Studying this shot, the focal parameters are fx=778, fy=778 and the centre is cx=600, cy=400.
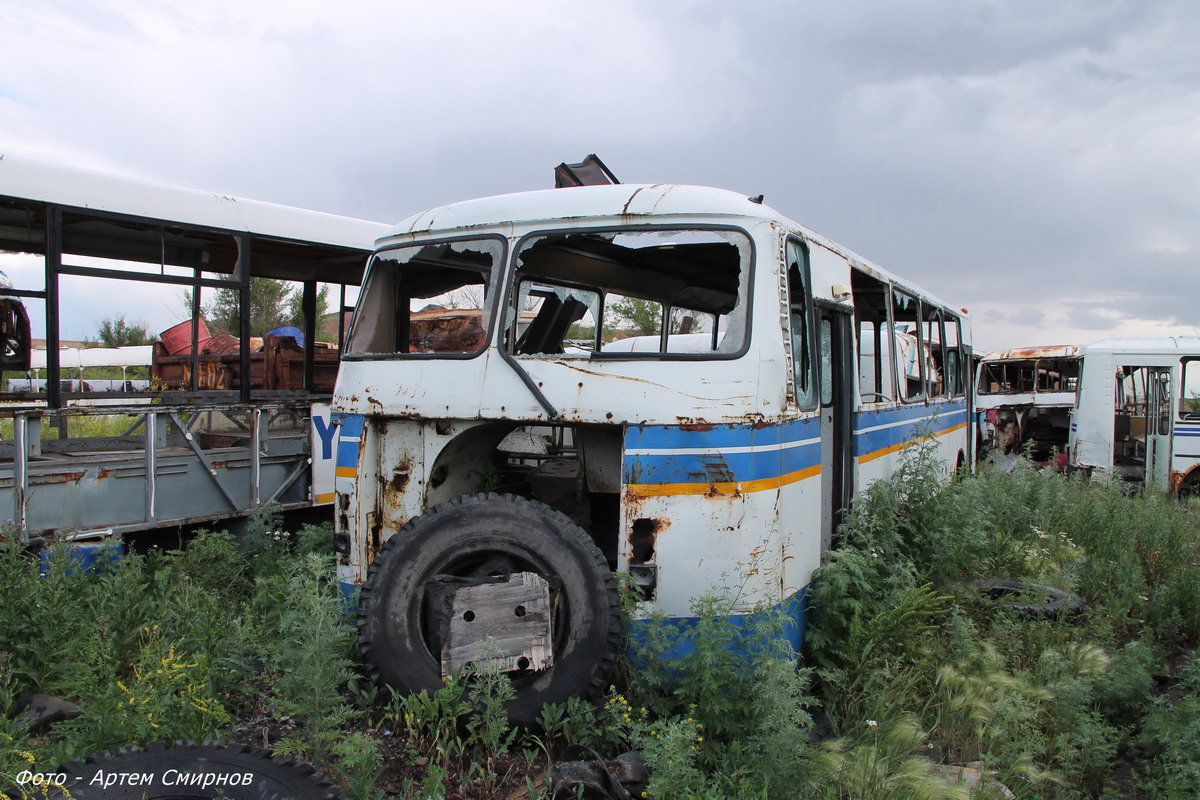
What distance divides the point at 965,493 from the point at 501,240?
3868 mm

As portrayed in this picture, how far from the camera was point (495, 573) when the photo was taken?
3520 mm

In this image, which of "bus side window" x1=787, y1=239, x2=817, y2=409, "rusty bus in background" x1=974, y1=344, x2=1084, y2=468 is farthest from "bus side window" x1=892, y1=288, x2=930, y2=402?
"rusty bus in background" x1=974, y1=344, x2=1084, y2=468

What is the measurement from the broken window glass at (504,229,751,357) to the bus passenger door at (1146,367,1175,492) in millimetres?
8514

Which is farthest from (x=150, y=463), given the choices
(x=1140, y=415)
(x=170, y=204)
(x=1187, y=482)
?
(x=1140, y=415)

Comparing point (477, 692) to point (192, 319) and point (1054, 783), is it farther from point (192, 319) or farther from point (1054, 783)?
point (192, 319)

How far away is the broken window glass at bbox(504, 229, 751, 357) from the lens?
3.82 m

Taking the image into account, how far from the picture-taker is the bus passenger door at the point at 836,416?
4898mm

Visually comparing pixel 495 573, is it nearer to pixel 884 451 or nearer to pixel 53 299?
pixel 884 451

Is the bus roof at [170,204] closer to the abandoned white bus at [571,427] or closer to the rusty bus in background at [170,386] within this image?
the rusty bus in background at [170,386]

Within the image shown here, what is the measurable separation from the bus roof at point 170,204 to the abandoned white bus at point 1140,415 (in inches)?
423

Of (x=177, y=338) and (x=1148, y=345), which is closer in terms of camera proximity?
(x=177, y=338)

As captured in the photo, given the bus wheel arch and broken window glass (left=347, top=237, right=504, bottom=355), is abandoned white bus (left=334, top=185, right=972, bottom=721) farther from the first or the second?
the bus wheel arch

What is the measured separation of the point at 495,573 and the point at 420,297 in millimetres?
2033

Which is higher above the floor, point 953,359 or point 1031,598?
point 953,359
